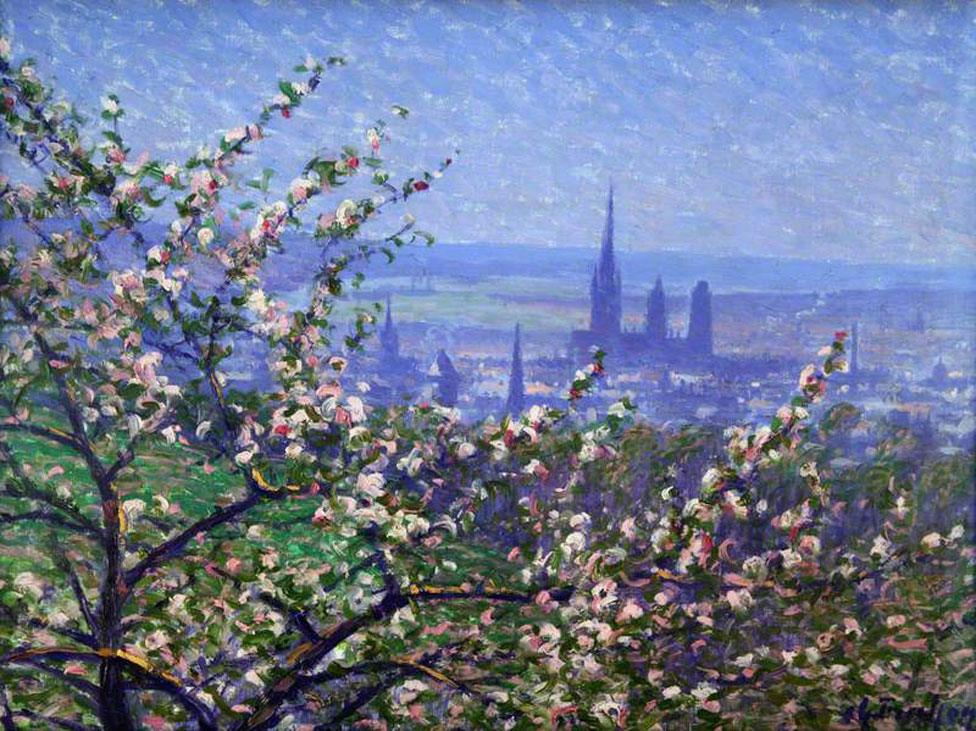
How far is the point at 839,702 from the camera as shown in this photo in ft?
7.09

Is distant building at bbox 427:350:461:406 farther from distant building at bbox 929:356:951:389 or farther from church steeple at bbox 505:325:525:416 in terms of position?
distant building at bbox 929:356:951:389

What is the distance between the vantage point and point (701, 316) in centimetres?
224

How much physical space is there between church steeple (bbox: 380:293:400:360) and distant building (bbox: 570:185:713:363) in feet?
1.47

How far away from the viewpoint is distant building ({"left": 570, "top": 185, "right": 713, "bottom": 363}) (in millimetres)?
2227

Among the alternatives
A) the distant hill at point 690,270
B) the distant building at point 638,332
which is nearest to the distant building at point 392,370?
the distant hill at point 690,270

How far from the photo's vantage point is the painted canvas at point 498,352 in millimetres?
2082

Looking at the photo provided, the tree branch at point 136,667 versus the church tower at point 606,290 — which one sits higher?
the church tower at point 606,290

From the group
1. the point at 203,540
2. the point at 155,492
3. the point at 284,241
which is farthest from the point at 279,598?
the point at 284,241

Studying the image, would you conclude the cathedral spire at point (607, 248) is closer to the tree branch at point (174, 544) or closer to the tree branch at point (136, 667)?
the tree branch at point (174, 544)

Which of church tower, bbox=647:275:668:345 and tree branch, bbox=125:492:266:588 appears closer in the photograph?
tree branch, bbox=125:492:266:588

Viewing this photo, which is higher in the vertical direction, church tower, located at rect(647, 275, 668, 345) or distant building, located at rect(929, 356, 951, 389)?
church tower, located at rect(647, 275, 668, 345)
